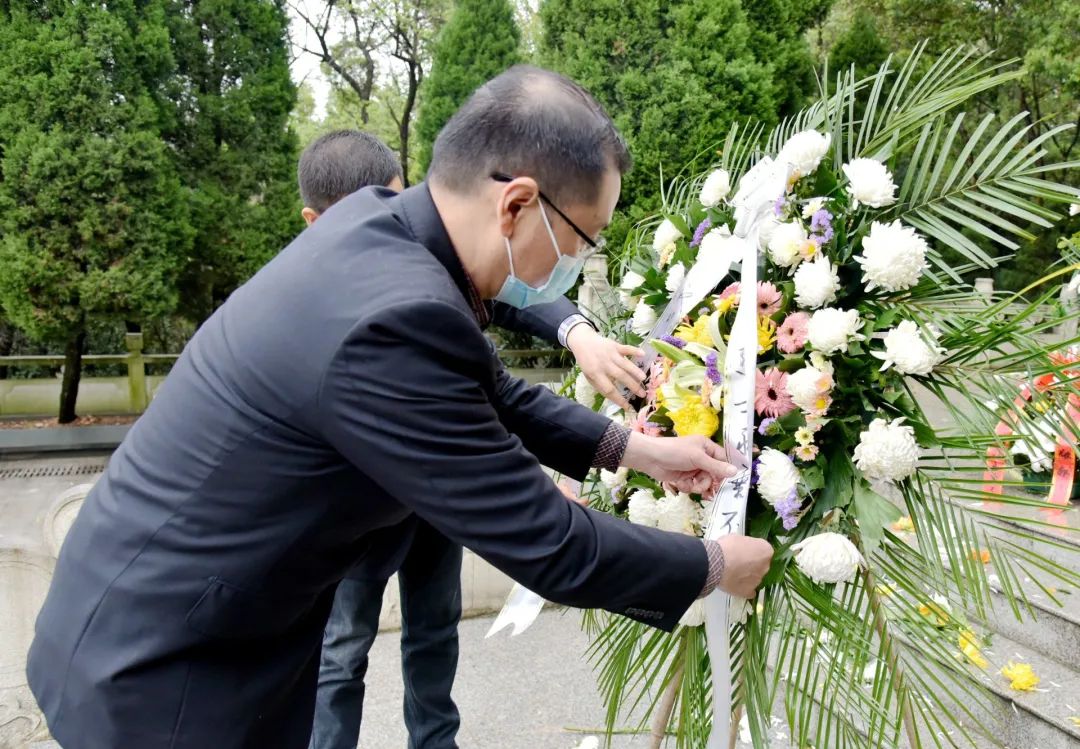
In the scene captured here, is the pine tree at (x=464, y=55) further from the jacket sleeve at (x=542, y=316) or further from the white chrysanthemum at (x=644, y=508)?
the white chrysanthemum at (x=644, y=508)

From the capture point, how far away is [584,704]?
3.00m

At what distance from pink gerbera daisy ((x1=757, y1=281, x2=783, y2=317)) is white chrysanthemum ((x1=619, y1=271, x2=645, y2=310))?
385mm

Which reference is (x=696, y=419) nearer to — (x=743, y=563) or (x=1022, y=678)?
(x=743, y=563)

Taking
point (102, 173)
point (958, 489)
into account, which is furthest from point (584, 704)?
point (102, 173)

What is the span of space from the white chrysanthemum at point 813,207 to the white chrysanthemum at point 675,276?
0.30 m

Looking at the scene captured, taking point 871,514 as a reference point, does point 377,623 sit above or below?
below

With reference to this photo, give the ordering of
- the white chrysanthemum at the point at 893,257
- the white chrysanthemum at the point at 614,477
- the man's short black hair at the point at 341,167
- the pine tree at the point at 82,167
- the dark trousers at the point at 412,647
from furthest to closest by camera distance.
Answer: the pine tree at the point at 82,167
the man's short black hair at the point at 341,167
the dark trousers at the point at 412,647
the white chrysanthemum at the point at 614,477
the white chrysanthemum at the point at 893,257

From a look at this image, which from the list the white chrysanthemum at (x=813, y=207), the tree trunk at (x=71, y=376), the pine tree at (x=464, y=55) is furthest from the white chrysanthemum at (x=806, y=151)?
the pine tree at (x=464, y=55)

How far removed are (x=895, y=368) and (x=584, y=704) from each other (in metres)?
2.12

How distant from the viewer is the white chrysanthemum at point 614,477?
1.79 metres

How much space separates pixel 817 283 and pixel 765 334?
5.4 inches

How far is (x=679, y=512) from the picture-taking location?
1601 mm

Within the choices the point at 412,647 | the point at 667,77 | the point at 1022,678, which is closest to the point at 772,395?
the point at 412,647

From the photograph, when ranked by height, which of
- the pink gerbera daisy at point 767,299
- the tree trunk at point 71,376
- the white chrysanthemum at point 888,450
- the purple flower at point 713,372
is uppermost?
the pink gerbera daisy at point 767,299
